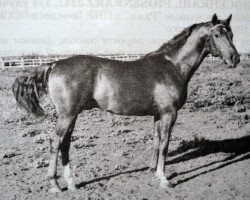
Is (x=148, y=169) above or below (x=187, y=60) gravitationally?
below

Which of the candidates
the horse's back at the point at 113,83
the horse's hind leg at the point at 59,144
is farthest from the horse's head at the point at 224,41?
the horse's hind leg at the point at 59,144

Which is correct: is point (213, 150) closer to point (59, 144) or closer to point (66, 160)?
point (66, 160)

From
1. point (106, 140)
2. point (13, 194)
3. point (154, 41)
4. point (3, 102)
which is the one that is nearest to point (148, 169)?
point (106, 140)

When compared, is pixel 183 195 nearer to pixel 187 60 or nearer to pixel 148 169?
pixel 148 169

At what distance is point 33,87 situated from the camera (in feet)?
13.1

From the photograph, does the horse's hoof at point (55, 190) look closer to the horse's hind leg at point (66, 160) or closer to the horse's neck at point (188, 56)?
the horse's hind leg at point (66, 160)

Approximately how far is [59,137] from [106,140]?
2188 mm

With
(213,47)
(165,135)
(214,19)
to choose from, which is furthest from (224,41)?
(165,135)

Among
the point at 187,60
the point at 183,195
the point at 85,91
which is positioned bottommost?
the point at 183,195

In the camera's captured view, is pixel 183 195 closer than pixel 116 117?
Yes

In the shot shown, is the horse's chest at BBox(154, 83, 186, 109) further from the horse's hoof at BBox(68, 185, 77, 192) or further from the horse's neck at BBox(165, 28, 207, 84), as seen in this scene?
the horse's hoof at BBox(68, 185, 77, 192)

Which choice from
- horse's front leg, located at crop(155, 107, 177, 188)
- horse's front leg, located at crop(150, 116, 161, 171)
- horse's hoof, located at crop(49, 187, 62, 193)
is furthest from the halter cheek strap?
horse's hoof, located at crop(49, 187, 62, 193)

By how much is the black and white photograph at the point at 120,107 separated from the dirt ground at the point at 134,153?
0.02m

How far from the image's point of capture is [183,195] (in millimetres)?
3895
